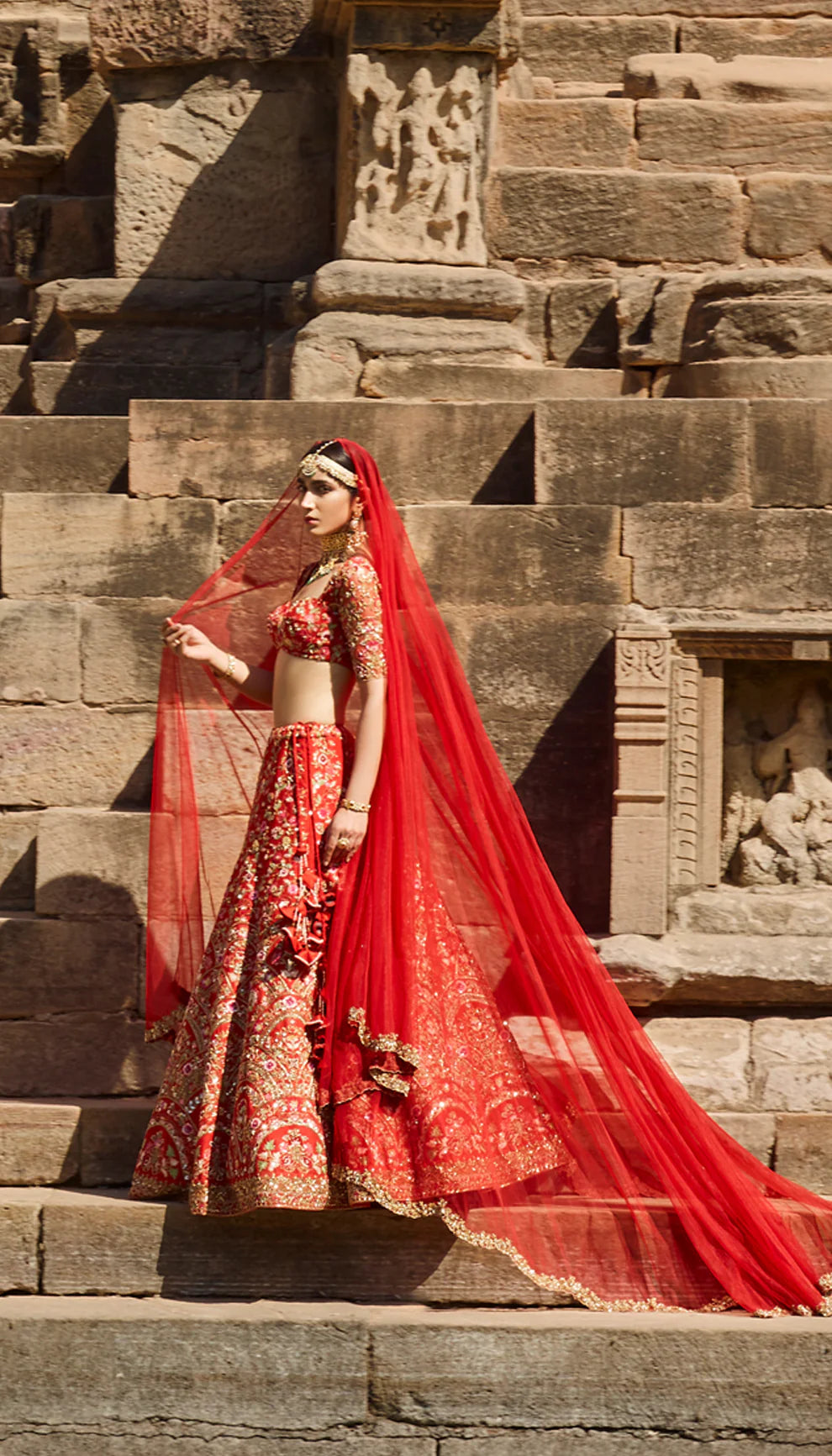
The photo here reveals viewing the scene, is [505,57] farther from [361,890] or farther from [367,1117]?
[367,1117]

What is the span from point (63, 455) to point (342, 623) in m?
2.17

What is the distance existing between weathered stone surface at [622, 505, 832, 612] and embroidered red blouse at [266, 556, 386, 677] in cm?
135

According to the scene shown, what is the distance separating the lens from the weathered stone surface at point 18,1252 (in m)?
5.07

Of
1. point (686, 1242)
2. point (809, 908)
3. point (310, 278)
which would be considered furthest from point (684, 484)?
point (686, 1242)

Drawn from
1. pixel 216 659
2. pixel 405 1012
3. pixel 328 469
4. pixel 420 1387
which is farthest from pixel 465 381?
pixel 420 1387

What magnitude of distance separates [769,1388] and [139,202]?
5.47 m

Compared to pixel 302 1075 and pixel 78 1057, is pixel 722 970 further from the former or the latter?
pixel 78 1057

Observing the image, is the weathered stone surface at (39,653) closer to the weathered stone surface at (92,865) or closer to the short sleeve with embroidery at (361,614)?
the weathered stone surface at (92,865)

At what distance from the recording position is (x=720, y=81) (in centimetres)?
823

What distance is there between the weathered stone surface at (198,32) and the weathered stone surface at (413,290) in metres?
1.25

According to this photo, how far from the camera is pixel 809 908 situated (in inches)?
234

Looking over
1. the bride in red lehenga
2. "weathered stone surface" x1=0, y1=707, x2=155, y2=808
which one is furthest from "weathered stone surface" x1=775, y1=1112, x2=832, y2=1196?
"weathered stone surface" x1=0, y1=707, x2=155, y2=808

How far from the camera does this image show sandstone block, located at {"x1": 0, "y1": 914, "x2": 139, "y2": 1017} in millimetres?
5879

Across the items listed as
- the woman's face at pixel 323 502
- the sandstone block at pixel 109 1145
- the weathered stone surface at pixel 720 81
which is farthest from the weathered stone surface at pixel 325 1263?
the weathered stone surface at pixel 720 81
